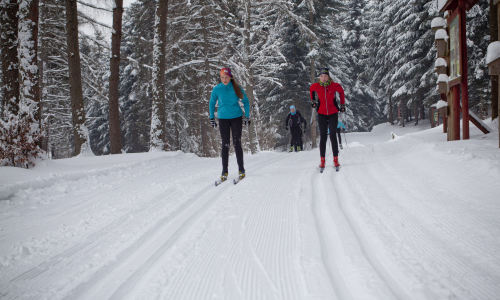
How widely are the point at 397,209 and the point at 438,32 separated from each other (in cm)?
649

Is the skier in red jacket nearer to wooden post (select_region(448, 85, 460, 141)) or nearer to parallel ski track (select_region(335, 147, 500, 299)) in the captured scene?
parallel ski track (select_region(335, 147, 500, 299))

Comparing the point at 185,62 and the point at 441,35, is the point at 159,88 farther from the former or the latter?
the point at 441,35

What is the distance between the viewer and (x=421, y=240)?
2277 mm

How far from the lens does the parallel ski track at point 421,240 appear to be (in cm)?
168

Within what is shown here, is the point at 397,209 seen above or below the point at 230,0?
below

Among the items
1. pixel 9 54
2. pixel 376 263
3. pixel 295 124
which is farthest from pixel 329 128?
pixel 9 54

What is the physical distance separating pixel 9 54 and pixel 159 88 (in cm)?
474

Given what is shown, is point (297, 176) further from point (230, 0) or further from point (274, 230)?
point (230, 0)

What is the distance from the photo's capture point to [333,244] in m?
2.33

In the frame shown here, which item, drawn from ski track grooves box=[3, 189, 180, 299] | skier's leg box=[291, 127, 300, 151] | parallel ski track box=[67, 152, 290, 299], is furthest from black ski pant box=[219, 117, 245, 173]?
skier's leg box=[291, 127, 300, 151]

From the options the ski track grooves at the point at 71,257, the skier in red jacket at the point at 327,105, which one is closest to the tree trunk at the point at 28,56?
the ski track grooves at the point at 71,257

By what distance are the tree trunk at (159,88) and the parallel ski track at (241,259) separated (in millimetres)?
8259

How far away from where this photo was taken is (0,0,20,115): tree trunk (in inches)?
280

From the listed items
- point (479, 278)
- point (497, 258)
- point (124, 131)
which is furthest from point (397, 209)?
point (124, 131)
